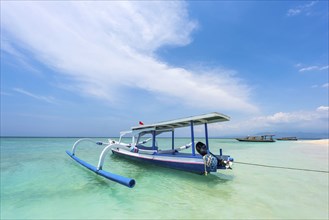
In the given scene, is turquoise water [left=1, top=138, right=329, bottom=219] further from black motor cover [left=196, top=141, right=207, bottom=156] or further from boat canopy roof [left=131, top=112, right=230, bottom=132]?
boat canopy roof [left=131, top=112, right=230, bottom=132]

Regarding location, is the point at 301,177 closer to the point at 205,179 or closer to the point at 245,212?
the point at 205,179

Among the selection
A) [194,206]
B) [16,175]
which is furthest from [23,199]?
[194,206]

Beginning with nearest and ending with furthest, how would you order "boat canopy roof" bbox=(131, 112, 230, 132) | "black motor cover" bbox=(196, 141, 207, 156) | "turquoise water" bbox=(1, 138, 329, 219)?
1. "turquoise water" bbox=(1, 138, 329, 219)
2. "boat canopy roof" bbox=(131, 112, 230, 132)
3. "black motor cover" bbox=(196, 141, 207, 156)

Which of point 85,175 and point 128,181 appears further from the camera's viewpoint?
point 85,175

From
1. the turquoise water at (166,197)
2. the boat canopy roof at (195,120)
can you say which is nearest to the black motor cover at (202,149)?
the turquoise water at (166,197)

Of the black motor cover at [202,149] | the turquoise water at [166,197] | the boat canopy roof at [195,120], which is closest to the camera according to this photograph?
the turquoise water at [166,197]

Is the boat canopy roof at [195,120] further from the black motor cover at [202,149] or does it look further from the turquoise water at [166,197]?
the turquoise water at [166,197]

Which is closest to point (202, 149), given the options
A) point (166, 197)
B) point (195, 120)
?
point (195, 120)

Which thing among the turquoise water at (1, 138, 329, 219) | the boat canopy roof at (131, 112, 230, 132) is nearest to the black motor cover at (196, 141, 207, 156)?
the turquoise water at (1, 138, 329, 219)

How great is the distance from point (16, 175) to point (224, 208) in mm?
11083

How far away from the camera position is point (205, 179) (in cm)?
895

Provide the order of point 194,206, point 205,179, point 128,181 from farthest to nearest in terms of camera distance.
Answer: point 205,179 < point 128,181 < point 194,206

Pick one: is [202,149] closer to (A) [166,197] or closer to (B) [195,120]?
(B) [195,120]

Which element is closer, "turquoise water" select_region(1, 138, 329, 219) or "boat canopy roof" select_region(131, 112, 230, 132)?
"turquoise water" select_region(1, 138, 329, 219)
